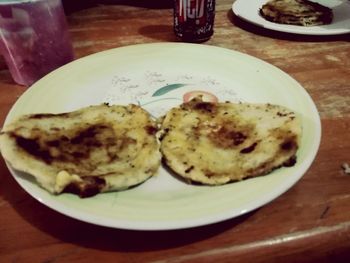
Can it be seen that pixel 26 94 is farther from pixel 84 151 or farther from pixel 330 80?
pixel 330 80

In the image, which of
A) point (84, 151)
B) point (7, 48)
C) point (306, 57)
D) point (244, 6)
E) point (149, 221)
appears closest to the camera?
point (149, 221)

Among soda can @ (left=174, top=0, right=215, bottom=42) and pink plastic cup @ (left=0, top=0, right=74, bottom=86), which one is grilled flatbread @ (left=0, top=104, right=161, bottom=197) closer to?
pink plastic cup @ (left=0, top=0, right=74, bottom=86)

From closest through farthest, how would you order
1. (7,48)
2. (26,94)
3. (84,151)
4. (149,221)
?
(149,221), (84,151), (26,94), (7,48)

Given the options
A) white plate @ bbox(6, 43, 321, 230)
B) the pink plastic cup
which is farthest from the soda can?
the pink plastic cup

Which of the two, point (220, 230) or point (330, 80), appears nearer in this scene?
point (220, 230)

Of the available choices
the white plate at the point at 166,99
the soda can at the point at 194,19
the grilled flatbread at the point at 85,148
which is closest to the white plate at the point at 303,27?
the soda can at the point at 194,19

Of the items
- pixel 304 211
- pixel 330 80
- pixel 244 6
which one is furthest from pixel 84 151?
pixel 244 6

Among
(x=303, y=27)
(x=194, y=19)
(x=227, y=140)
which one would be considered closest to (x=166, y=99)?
(x=227, y=140)
